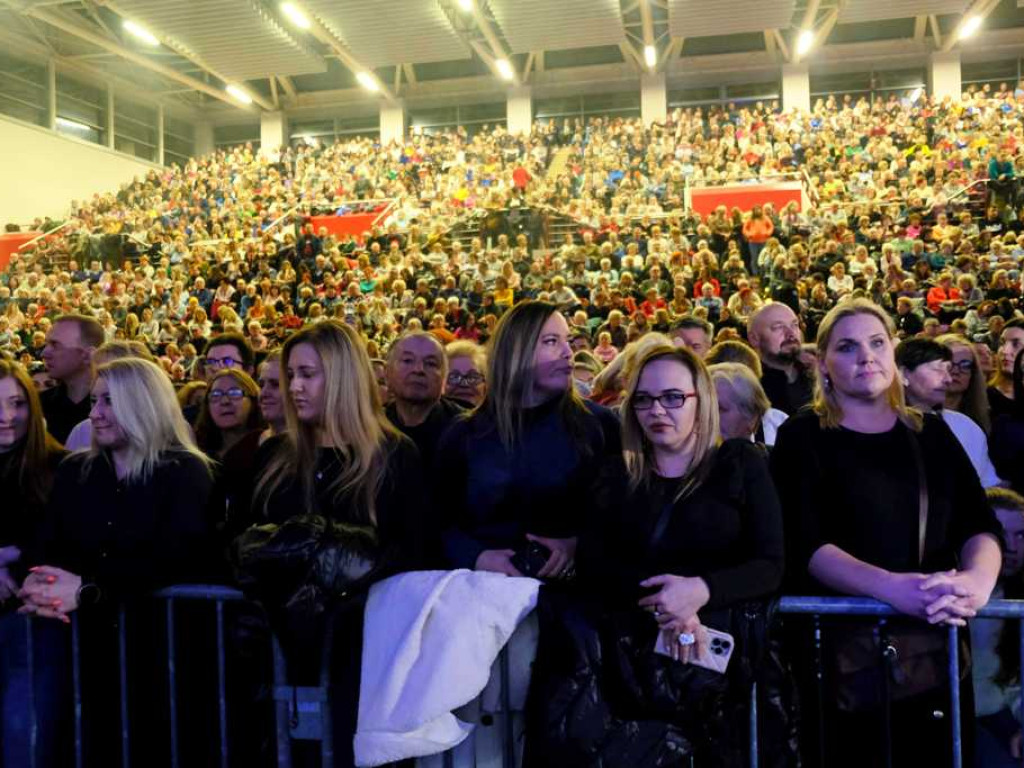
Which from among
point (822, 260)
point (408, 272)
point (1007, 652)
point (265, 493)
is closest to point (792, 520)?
point (1007, 652)

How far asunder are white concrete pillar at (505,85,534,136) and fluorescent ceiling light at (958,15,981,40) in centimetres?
1294

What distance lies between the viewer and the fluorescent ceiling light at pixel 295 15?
22969 millimetres

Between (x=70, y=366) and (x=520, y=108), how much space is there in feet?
90.6

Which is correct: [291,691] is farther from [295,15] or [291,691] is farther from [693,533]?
[295,15]

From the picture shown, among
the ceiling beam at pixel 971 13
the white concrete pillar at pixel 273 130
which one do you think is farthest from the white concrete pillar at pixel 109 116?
the ceiling beam at pixel 971 13

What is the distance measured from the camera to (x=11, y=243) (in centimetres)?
2486

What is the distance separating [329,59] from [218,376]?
2988 centimetres

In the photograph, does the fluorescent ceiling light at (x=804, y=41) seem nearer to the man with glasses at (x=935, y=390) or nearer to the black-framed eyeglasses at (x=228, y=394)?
the man with glasses at (x=935, y=390)

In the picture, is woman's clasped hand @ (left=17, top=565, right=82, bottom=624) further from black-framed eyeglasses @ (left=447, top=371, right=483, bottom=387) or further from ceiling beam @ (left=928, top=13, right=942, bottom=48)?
ceiling beam @ (left=928, top=13, right=942, bottom=48)

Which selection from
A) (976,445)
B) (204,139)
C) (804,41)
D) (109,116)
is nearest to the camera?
(976,445)

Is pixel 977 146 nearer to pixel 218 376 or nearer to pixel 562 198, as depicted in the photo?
pixel 562 198

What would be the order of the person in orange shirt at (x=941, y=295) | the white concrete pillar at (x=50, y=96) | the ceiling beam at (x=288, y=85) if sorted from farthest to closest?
the ceiling beam at (x=288, y=85), the white concrete pillar at (x=50, y=96), the person in orange shirt at (x=941, y=295)

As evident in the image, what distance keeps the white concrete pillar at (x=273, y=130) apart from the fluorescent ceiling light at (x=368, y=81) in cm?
392

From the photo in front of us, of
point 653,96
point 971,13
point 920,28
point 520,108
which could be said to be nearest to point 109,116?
point 520,108
